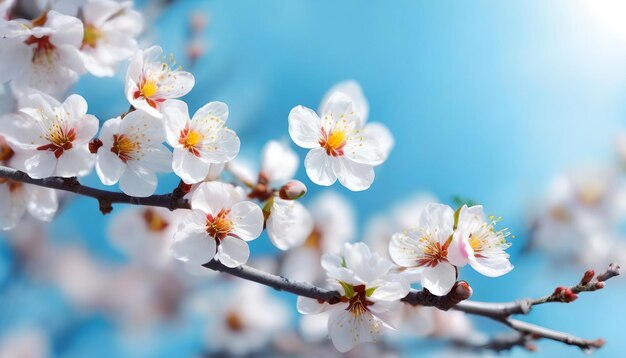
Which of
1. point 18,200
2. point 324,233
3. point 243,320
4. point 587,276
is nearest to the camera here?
point 587,276

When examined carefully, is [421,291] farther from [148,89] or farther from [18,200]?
[18,200]

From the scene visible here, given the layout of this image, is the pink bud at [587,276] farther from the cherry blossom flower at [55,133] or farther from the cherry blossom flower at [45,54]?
the cherry blossom flower at [45,54]

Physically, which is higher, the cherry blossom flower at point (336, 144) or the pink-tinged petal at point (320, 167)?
the cherry blossom flower at point (336, 144)

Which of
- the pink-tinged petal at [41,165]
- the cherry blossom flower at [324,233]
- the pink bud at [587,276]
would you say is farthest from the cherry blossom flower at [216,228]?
the cherry blossom flower at [324,233]

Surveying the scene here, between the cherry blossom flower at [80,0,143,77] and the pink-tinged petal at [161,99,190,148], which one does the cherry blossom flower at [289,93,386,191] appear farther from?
the cherry blossom flower at [80,0,143,77]

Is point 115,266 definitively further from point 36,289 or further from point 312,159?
point 312,159

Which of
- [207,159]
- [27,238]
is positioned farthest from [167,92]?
[27,238]

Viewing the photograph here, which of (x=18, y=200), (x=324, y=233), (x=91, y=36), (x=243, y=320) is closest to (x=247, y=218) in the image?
(x=18, y=200)
